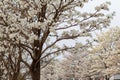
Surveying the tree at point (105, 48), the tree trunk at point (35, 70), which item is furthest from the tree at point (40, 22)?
the tree at point (105, 48)

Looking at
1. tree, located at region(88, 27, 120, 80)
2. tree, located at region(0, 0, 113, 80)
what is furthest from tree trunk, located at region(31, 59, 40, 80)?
tree, located at region(88, 27, 120, 80)

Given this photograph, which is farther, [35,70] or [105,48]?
[105,48]

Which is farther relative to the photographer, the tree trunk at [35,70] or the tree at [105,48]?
the tree at [105,48]

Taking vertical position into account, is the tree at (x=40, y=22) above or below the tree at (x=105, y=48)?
below

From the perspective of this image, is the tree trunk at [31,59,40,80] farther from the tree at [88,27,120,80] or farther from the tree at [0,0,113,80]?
the tree at [88,27,120,80]

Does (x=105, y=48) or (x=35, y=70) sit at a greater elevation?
(x=105, y=48)

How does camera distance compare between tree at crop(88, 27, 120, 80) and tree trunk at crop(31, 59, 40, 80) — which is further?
tree at crop(88, 27, 120, 80)

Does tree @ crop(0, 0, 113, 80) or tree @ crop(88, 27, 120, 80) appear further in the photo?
tree @ crop(88, 27, 120, 80)

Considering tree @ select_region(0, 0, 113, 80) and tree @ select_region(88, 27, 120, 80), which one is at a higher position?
tree @ select_region(88, 27, 120, 80)

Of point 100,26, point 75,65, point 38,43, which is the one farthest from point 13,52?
point 75,65

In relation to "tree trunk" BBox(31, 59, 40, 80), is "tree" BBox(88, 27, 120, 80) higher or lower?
higher

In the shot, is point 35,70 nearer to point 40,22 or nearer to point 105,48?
point 40,22

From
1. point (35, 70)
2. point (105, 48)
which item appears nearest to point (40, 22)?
point (35, 70)

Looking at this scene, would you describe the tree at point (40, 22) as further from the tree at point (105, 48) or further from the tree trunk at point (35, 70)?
the tree at point (105, 48)
